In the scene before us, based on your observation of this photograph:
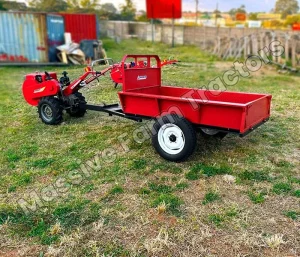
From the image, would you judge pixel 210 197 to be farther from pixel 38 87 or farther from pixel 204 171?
pixel 38 87

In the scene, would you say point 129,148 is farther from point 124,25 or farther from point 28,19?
point 124,25

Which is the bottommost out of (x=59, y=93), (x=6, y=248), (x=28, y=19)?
(x=6, y=248)

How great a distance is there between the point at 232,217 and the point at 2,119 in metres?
5.42

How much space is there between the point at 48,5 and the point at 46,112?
1720 inches

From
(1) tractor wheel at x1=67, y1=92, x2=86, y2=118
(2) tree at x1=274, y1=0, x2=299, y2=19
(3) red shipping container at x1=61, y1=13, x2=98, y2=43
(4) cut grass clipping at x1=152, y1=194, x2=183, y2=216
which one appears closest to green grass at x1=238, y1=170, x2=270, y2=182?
(4) cut grass clipping at x1=152, y1=194, x2=183, y2=216

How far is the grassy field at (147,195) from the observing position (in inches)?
121

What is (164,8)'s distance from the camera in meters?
26.2

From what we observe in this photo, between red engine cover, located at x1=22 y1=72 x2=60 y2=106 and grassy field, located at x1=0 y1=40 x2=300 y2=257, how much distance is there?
0.59 m

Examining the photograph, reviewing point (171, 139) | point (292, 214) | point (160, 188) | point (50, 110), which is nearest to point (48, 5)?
point (50, 110)

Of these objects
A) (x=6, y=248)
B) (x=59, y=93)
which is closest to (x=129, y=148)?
(x=59, y=93)

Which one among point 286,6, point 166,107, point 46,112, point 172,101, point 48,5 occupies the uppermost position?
→ point 286,6

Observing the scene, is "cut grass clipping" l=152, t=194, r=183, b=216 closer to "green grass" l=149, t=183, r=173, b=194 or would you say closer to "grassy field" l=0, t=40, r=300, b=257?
"grassy field" l=0, t=40, r=300, b=257

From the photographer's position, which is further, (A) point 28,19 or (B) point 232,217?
(A) point 28,19

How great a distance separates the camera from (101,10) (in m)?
47.8
